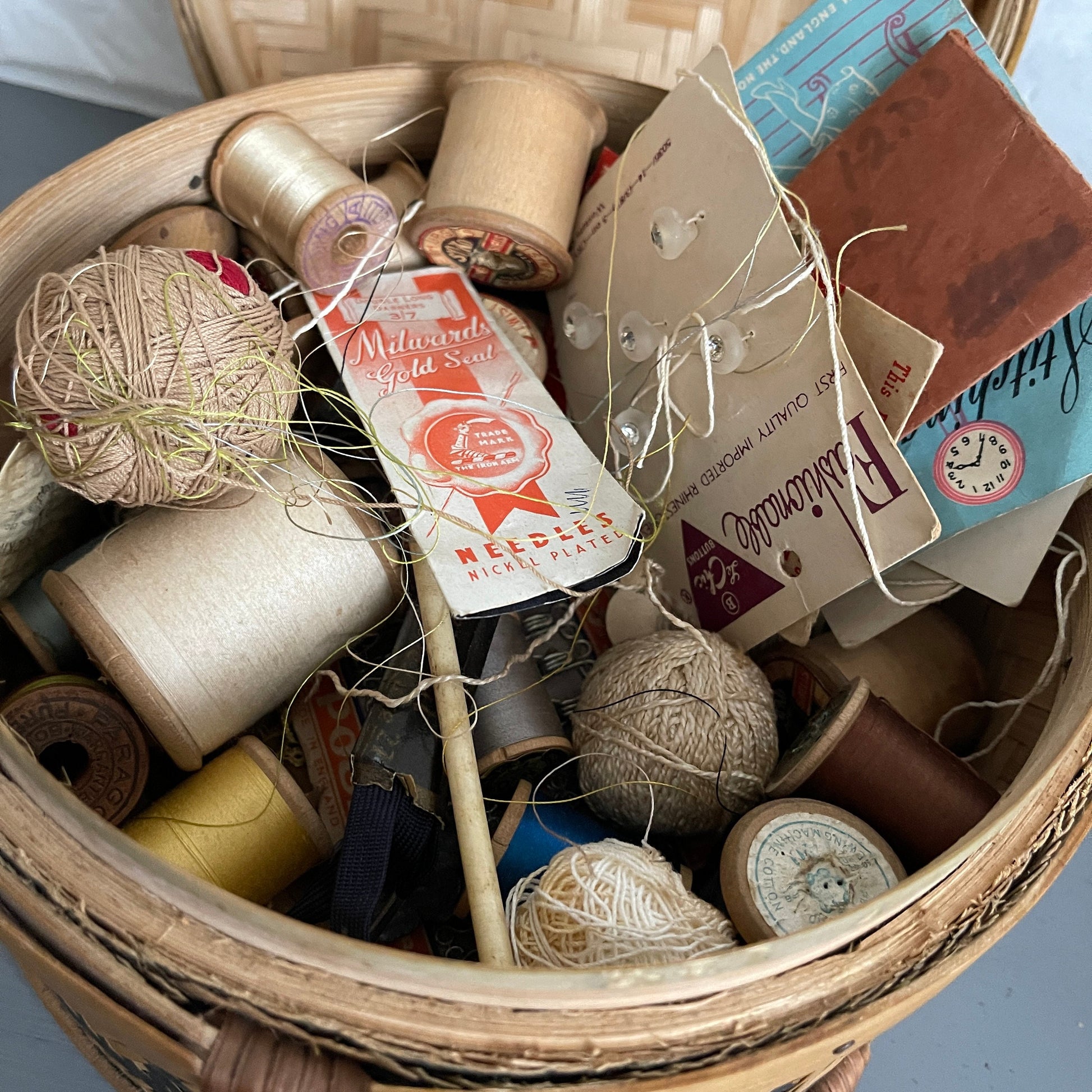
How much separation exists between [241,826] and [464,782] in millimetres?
209

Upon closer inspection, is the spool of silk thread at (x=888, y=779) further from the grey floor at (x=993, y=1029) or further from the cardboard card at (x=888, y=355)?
the grey floor at (x=993, y=1029)

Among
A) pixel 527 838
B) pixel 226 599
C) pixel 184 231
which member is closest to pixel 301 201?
pixel 184 231

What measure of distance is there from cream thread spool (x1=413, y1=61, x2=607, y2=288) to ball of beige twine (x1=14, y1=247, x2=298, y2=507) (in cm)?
31

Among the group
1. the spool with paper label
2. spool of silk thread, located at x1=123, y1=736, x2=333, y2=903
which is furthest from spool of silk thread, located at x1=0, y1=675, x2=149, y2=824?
the spool with paper label

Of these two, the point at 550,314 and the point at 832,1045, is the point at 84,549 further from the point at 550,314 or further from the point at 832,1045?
the point at 832,1045

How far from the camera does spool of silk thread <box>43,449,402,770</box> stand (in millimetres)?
823

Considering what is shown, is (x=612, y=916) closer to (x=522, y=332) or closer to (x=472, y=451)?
(x=472, y=451)

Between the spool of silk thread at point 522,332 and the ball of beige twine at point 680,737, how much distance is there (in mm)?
384

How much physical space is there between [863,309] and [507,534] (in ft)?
1.27

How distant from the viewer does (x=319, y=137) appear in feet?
3.77

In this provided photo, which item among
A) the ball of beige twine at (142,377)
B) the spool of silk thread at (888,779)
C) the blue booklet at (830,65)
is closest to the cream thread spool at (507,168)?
the blue booklet at (830,65)

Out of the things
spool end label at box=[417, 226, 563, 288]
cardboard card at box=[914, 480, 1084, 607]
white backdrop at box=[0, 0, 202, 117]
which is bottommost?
cardboard card at box=[914, 480, 1084, 607]

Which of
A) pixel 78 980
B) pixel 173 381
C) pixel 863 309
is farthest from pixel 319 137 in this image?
pixel 78 980

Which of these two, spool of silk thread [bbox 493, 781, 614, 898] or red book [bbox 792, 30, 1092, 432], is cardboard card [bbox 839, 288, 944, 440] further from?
spool of silk thread [bbox 493, 781, 614, 898]
